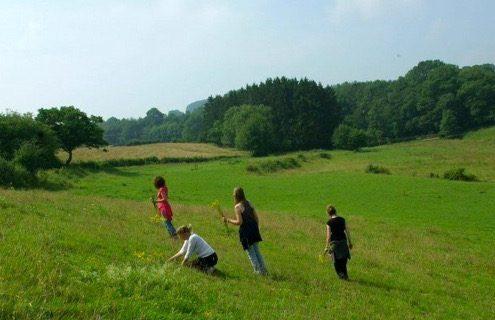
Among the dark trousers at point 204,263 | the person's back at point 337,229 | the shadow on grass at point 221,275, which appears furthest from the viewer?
the person's back at point 337,229

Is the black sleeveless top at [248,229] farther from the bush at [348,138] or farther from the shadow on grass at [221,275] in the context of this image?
the bush at [348,138]

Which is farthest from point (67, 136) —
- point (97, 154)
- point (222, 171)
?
point (222, 171)

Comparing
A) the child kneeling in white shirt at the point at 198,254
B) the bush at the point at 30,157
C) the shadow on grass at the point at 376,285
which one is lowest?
the shadow on grass at the point at 376,285

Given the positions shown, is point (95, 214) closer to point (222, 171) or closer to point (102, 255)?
point (102, 255)

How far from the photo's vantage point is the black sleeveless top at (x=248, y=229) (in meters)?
13.7

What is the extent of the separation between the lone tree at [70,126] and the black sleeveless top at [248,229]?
6746 centimetres

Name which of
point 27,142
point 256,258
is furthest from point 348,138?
point 256,258

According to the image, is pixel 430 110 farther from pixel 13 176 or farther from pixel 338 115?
pixel 13 176

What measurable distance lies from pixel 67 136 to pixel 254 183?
114 feet

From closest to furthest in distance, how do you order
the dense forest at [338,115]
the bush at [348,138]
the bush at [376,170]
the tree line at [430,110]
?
the bush at [376,170] → the bush at [348,138] → the dense forest at [338,115] → the tree line at [430,110]

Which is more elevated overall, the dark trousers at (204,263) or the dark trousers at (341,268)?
the dark trousers at (204,263)

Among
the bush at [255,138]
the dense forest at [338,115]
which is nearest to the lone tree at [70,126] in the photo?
the bush at [255,138]

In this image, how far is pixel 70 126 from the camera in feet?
253

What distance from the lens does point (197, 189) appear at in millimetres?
53938
